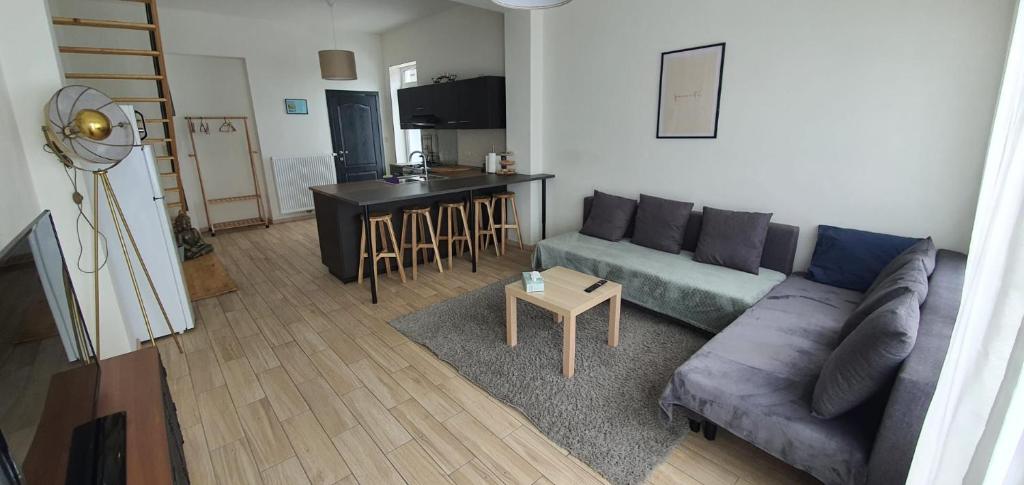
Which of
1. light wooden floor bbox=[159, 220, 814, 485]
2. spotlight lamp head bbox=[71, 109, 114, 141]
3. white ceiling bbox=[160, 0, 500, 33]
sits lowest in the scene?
light wooden floor bbox=[159, 220, 814, 485]

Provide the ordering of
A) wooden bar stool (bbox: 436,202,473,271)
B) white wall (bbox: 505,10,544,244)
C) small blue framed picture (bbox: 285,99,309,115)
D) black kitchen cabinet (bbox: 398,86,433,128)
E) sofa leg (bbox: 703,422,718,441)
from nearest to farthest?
sofa leg (bbox: 703,422,718,441)
wooden bar stool (bbox: 436,202,473,271)
white wall (bbox: 505,10,544,244)
black kitchen cabinet (bbox: 398,86,433,128)
small blue framed picture (bbox: 285,99,309,115)

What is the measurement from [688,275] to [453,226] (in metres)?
2.58

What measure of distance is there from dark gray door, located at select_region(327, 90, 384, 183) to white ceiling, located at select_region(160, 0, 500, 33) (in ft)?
3.84

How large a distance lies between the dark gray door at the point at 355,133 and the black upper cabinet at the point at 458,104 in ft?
3.71

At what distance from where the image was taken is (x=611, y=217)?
397cm

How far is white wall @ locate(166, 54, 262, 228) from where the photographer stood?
18.5ft

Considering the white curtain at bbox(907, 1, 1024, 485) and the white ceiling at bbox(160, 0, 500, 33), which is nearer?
the white curtain at bbox(907, 1, 1024, 485)

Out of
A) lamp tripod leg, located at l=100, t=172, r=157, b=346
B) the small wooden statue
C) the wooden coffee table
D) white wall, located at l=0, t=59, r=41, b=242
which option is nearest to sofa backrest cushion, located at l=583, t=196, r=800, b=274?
the wooden coffee table

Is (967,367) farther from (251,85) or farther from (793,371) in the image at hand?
(251,85)

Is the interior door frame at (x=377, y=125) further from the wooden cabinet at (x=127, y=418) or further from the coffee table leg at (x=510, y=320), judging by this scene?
the wooden cabinet at (x=127, y=418)

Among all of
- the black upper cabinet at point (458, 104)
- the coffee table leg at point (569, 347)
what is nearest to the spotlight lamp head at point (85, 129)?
the coffee table leg at point (569, 347)

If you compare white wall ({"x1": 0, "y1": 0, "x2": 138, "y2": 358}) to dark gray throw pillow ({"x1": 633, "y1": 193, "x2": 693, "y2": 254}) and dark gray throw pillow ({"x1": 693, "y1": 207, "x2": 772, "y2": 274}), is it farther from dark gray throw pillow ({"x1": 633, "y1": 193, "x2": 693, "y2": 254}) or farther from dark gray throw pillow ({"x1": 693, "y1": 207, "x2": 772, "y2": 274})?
dark gray throw pillow ({"x1": 693, "y1": 207, "x2": 772, "y2": 274})

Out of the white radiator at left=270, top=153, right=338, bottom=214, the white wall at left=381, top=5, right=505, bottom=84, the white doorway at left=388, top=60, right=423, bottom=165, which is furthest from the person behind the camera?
the white doorway at left=388, top=60, right=423, bottom=165

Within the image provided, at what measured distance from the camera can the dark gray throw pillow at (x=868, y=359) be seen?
141 centimetres
